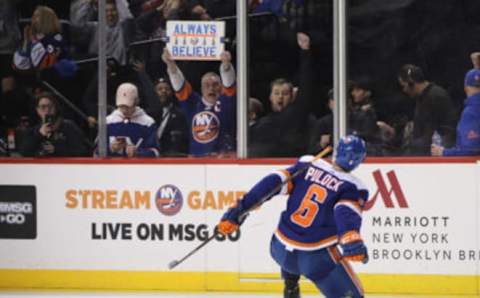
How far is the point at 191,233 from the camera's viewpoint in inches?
450

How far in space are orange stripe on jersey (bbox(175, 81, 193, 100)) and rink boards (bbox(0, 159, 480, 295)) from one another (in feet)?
1.80

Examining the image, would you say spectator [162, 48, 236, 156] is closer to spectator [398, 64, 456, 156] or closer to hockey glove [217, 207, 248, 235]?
spectator [398, 64, 456, 156]

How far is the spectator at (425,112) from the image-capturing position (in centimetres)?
1089

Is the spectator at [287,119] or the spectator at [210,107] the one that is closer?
the spectator at [287,119]

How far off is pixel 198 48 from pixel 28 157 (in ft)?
5.69

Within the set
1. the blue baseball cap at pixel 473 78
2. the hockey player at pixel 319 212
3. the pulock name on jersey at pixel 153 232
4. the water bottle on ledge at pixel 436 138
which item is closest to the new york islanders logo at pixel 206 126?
the pulock name on jersey at pixel 153 232

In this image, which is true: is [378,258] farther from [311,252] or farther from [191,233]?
[311,252]

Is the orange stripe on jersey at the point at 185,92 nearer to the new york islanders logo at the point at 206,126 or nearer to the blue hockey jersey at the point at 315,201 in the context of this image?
the new york islanders logo at the point at 206,126


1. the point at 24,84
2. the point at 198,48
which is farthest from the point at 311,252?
the point at 24,84

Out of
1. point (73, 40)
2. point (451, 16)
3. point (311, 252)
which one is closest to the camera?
point (311, 252)

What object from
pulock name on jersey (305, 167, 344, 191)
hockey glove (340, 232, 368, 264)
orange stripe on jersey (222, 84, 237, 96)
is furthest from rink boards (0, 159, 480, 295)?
hockey glove (340, 232, 368, 264)

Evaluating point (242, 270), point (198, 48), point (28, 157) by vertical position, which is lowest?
point (242, 270)

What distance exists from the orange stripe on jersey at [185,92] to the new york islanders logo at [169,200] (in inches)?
29.0

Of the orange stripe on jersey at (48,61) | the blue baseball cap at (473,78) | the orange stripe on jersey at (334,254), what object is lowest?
the orange stripe on jersey at (334,254)
